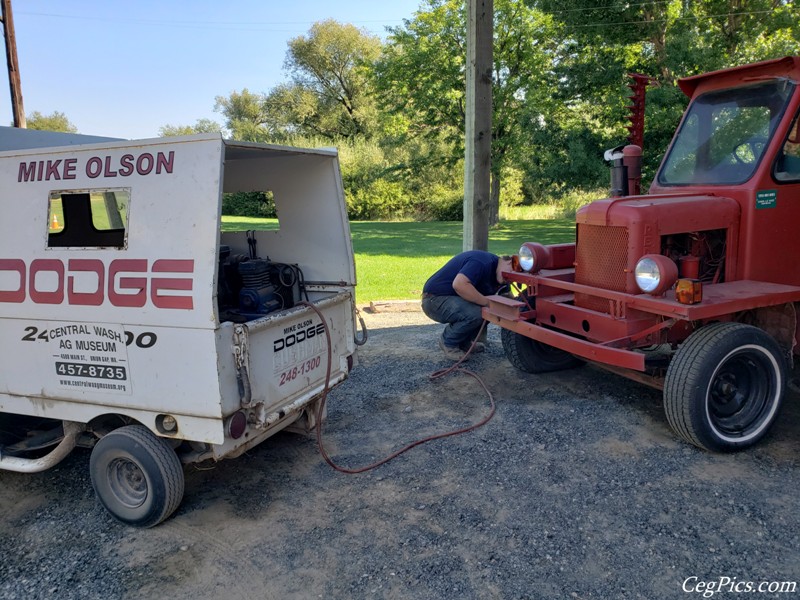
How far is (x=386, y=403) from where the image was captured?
17.5 feet

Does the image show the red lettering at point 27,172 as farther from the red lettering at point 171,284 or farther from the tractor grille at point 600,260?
the tractor grille at point 600,260

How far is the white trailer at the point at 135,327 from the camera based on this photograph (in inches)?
124

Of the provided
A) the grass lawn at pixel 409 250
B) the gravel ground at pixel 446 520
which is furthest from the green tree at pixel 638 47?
the gravel ground at pixel 446 520

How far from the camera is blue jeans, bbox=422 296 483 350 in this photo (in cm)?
640

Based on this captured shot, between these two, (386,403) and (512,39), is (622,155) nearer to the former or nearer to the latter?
(386,403)

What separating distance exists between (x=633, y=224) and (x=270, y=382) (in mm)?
2787

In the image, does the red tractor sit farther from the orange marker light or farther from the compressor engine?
the compressor engine

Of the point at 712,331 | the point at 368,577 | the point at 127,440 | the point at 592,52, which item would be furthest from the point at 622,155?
the point at 592,52

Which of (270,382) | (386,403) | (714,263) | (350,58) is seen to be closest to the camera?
(270,382)

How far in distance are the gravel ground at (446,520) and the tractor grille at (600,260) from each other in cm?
94

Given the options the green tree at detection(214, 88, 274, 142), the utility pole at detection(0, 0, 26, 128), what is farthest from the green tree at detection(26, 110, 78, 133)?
the utility pole at detection(0, 0, 26, 128)

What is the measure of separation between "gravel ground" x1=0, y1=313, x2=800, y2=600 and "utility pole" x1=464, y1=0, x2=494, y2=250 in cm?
249

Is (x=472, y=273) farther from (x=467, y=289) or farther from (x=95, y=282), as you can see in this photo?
(x=95, y=282)

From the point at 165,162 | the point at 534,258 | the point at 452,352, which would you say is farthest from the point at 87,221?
the point at 452,352
